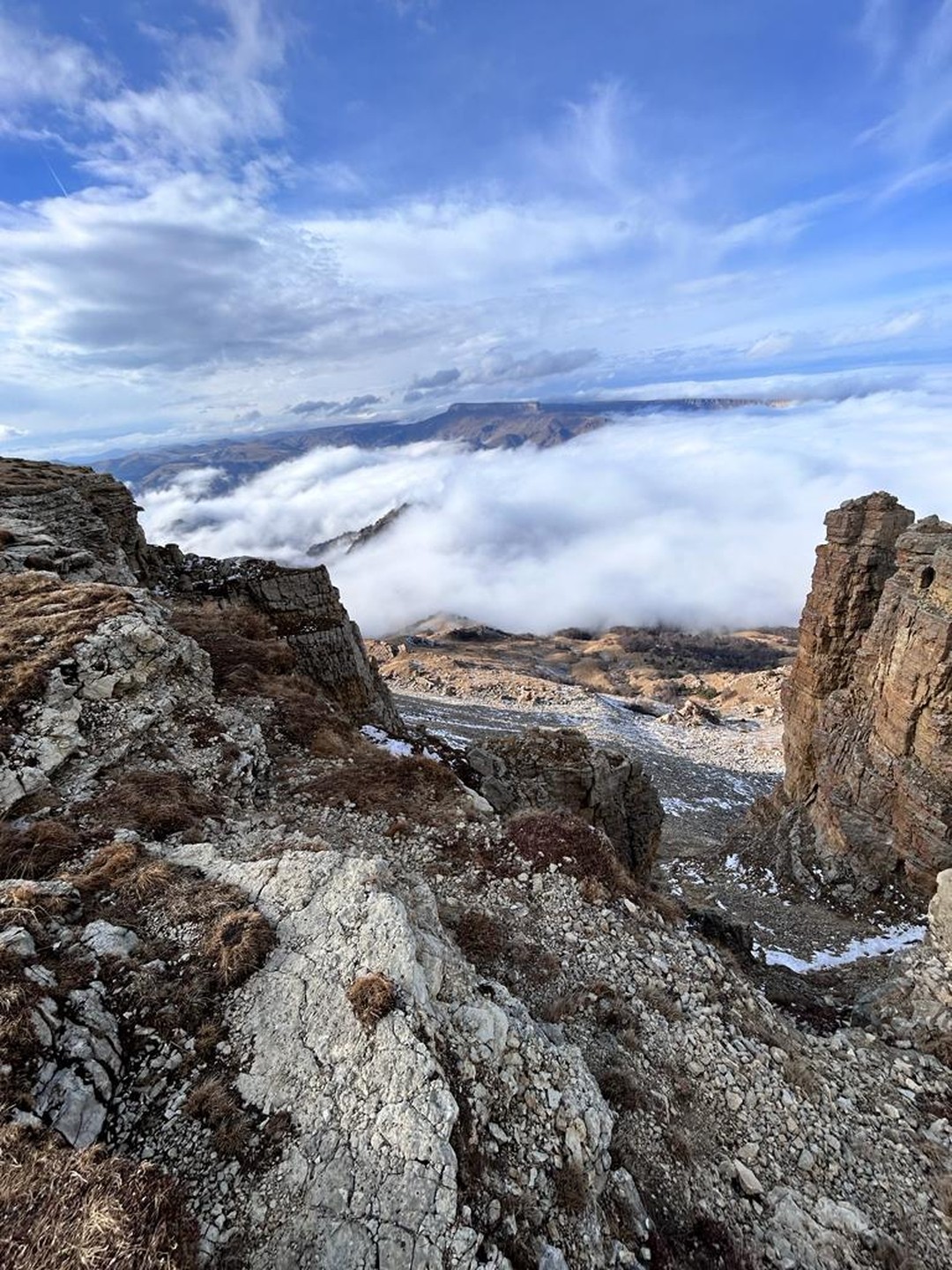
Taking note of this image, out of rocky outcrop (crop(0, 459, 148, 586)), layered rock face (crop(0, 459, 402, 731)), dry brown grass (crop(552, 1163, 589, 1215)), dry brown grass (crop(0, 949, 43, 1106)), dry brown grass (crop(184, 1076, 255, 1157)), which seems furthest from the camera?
layered rock face (crop(0, 459, 402, 731))

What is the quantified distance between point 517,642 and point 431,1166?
15394cm

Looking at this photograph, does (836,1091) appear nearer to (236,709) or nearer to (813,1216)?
(813,1216)

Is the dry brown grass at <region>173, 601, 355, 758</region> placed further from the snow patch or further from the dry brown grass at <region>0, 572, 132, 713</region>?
the dry brown grass at <region>0, 572, 132, 713</region>

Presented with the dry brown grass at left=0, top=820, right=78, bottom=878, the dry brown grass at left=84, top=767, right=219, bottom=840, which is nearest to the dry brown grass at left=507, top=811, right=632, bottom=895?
the dry brown grass at left=84, top=767, right=219, bottom=840

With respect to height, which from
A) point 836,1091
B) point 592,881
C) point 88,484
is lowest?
point 836,1091

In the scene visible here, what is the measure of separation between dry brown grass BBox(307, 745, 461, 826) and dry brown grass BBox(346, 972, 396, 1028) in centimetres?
599

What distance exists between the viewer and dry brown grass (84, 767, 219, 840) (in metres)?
12.0

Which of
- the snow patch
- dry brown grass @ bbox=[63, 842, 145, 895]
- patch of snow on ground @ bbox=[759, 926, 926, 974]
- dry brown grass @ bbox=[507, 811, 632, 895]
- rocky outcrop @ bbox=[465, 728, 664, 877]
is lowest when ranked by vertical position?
patch of snow on ground @ bbox=[759, 926, 926, 974]

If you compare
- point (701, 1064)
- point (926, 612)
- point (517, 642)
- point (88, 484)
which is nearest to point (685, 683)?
point (517, 642)

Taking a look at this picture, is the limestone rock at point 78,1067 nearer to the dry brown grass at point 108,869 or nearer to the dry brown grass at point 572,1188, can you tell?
the dry brown grass at point 108,869

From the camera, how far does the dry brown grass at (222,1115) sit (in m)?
6.29

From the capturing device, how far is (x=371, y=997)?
25.2 ft

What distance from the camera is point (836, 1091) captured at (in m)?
10.0

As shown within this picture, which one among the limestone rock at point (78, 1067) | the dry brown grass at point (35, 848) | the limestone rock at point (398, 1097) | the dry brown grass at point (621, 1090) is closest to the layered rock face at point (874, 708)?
the dry brown grass at point (621, 1090)
